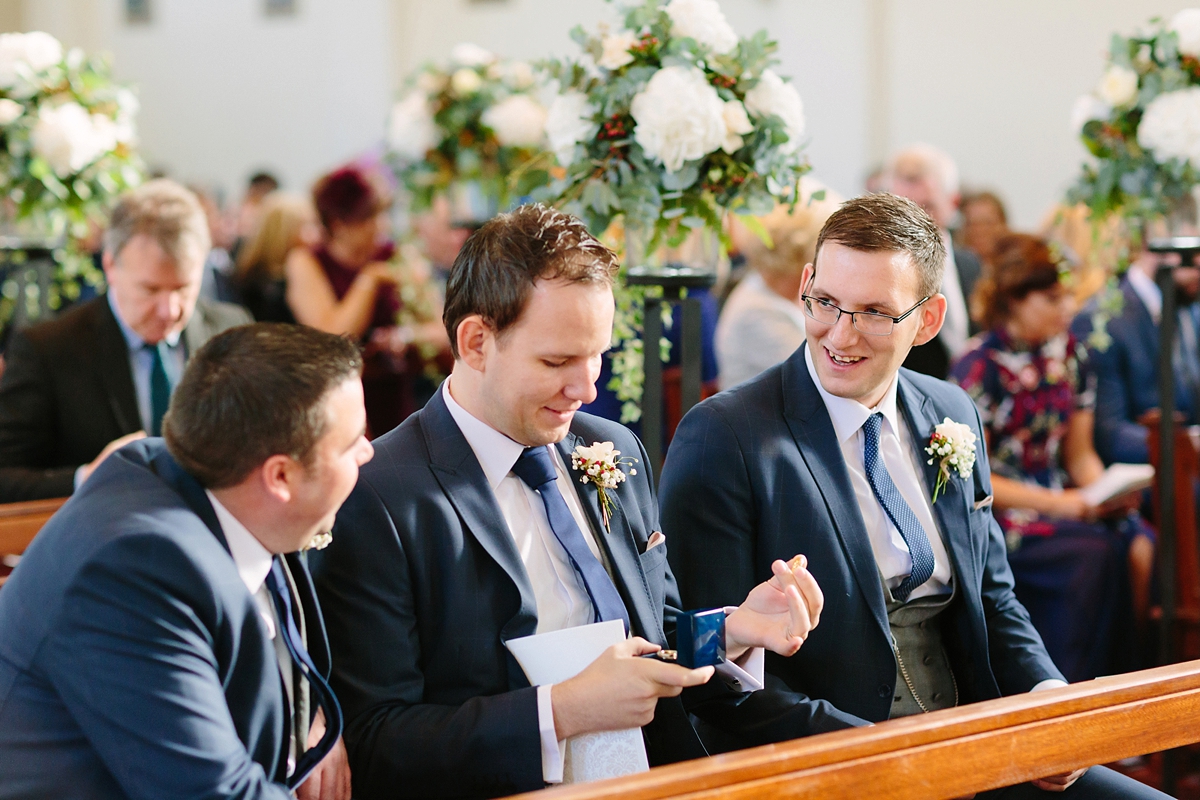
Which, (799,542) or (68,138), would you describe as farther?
(68,138)

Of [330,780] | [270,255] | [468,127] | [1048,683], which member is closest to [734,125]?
[1048,683]

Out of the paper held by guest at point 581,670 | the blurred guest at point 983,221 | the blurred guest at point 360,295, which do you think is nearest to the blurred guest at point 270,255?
the blurred guest at point 360,295

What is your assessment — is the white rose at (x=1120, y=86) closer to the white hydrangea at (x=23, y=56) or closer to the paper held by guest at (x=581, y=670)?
the paper held by guest at (x=581, y=670)

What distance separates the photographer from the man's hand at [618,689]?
1838 millimetres

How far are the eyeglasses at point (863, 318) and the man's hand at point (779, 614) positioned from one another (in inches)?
21.1

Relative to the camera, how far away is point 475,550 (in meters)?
2.01

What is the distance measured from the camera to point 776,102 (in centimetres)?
294

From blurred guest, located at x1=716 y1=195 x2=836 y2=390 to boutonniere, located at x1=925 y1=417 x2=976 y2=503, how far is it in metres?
1.62

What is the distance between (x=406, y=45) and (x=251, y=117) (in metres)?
2.09

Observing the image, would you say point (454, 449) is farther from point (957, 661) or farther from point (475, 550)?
point (957, 661)

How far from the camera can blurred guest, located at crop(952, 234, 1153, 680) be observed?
4195 mm

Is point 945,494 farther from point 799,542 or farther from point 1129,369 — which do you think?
point 1129,369

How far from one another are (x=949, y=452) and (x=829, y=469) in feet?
0.95

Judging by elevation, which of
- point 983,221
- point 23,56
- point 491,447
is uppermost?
point 23,56
